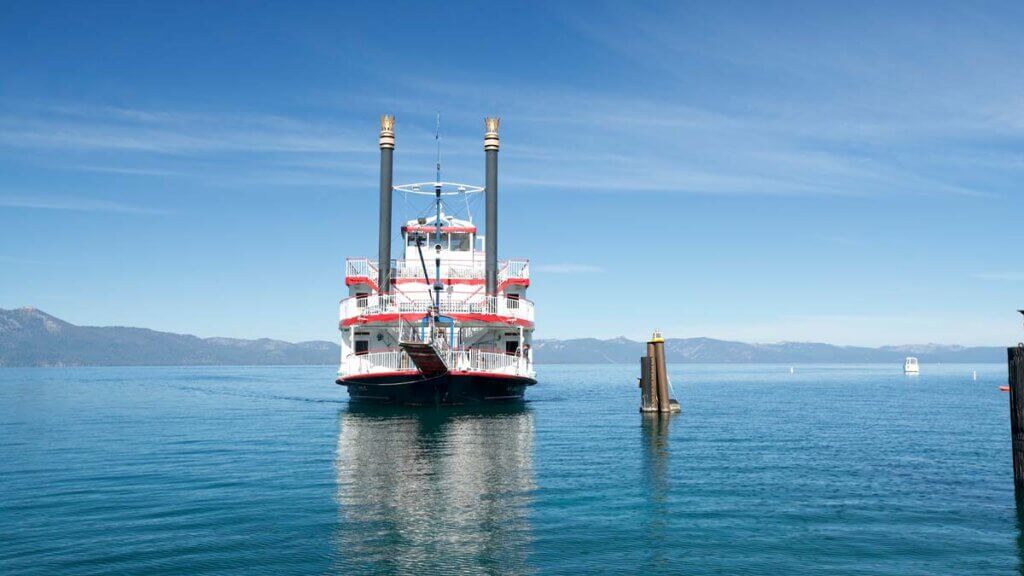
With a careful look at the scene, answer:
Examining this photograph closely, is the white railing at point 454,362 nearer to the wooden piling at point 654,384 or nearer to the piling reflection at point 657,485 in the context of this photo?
the wooden piling at point 654,384

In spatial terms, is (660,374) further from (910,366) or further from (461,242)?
(910,366)

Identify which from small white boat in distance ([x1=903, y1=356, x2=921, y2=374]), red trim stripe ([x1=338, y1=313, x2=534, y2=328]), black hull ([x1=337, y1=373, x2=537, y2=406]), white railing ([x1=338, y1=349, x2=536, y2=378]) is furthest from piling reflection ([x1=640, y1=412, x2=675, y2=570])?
small white boat in distance ([x1=903, y1=356, x2=921, y2=374])

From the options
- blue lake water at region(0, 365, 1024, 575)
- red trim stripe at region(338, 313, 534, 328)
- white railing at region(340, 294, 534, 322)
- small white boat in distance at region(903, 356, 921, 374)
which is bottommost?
blue lake water at region(0, 365, 1024, 575)

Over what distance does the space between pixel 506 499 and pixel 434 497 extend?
5.75 feet

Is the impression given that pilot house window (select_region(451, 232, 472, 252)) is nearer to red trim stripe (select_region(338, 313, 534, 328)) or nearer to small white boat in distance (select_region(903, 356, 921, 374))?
red trim stripe (select_region(338, 313, 534, 328))

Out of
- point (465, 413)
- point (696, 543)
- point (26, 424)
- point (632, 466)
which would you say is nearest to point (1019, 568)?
point (696, 543)

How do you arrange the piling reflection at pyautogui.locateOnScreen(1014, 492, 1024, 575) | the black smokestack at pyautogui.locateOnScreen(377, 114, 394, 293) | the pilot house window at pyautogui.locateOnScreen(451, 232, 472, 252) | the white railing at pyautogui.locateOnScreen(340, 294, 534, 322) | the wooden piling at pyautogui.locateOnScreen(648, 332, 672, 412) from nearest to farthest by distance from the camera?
1. the piling reflection at pyautogui.locateOnScreen(1014, 492, 1024, 575)
2. the wooden piling at pyautogui.locateOnScreen(648, 332, 672, 412)
3. the white railing at pyautogui.locateOnScreen(340, 294, 534, 322)
4. the black smokestack at pyautogui.locateOnScreen(377, 114, 394, 293)
5. the pilot house window at pyautogui.locateOnScreen(451, 232, 472, 252)

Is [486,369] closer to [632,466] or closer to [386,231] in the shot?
[386,231]

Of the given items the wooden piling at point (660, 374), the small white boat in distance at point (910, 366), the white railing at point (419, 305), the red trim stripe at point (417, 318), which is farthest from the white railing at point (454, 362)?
the small white boat in distance at point (910, 366)

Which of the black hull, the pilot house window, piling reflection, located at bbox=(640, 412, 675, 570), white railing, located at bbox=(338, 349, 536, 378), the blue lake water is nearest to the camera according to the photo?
the blue lake water

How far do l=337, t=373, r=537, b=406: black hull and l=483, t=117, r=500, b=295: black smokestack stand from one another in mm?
6139

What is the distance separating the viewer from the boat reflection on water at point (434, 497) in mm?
13828

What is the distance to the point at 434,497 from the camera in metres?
19.1

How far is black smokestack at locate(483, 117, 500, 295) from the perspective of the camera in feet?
157
